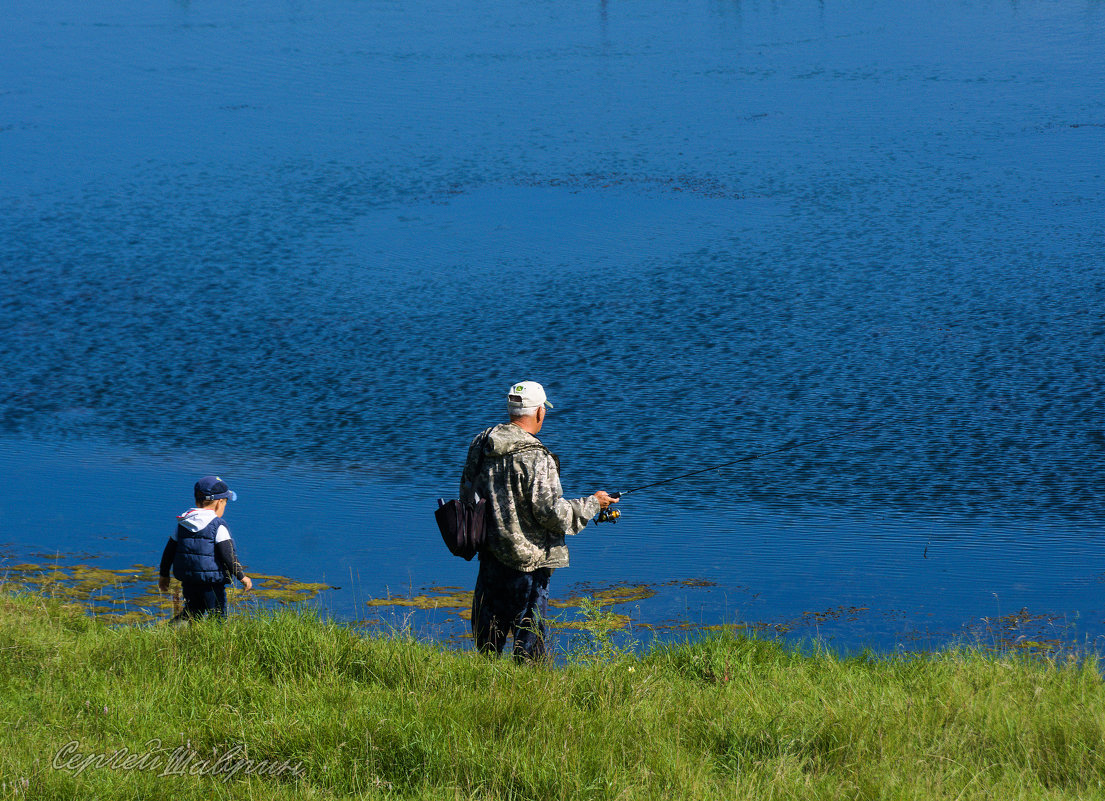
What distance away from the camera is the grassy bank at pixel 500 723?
4082mm

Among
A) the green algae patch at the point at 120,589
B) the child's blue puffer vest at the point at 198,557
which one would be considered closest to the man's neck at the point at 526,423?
the child's blue puffer vest at the point at 198,557

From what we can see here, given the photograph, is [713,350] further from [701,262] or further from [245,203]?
[245,203]

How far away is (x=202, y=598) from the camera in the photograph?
6180 millimetres

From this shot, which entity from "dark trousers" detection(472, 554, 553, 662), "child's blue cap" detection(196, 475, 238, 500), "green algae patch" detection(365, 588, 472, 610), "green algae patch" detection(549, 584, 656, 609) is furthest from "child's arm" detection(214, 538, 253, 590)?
"green algae patch" detection(549, 584, 656, 609)

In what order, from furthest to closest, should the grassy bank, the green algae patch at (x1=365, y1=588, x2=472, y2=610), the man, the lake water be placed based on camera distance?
the lake water → the green algae patch at (x1=365, y1=588, x2=472, y2=610) → the man → the grassy bank

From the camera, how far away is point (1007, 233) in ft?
62.4

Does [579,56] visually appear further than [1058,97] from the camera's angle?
Yes

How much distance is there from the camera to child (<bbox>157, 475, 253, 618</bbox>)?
6078 millimetres

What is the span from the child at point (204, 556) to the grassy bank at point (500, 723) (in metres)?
0.47

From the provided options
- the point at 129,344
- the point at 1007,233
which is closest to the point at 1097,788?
the point at 129,344

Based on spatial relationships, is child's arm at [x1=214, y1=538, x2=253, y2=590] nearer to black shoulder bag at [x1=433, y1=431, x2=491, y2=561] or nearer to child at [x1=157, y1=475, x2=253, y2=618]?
child at [x1=157, y1=475, x2=253, y2=618]

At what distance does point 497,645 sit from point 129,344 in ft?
37.2

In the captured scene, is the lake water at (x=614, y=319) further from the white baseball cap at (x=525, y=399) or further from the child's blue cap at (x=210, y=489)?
the white baseball cap at (x=525, y=399)

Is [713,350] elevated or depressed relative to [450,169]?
depressed
